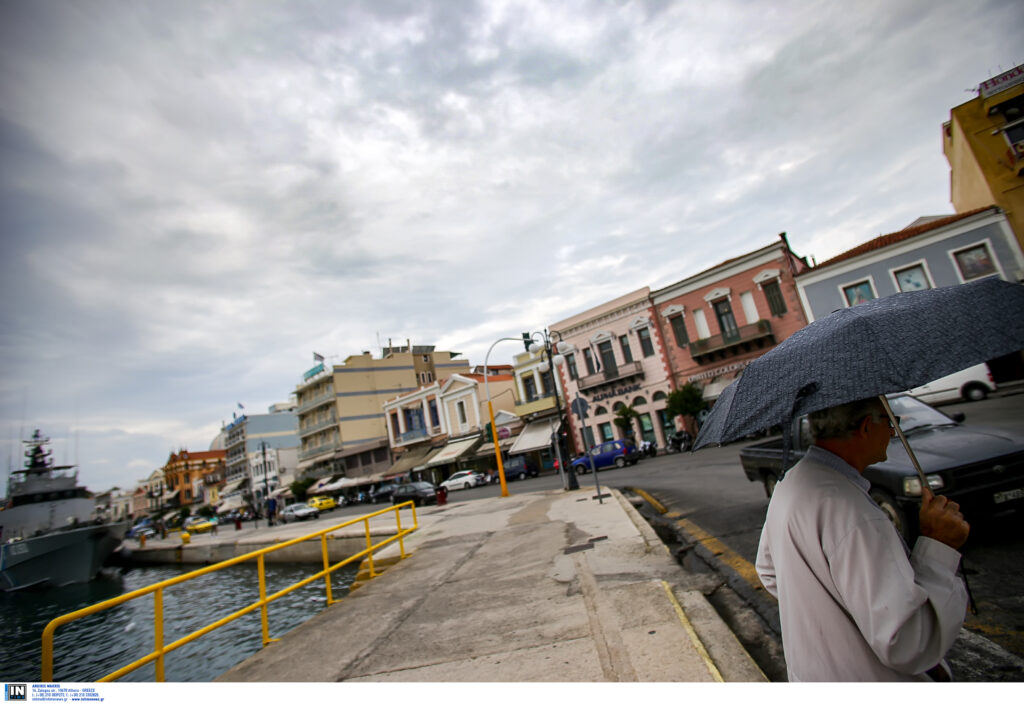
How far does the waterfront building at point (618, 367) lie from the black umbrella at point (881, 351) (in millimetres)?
26825

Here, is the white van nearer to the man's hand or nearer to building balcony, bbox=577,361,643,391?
building balcony, bbox=577,361,643,391

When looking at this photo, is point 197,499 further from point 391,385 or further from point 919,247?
point 919,247

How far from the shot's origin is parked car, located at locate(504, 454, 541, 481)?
103ft

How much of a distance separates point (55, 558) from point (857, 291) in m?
36.9

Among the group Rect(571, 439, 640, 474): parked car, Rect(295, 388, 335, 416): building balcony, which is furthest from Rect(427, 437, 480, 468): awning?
Rect(295, 388, 335, 416): building balcony

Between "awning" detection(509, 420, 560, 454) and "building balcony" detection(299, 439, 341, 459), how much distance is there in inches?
975

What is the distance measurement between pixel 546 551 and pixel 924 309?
20.4 feet

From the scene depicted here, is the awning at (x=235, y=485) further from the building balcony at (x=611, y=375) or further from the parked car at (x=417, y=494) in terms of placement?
the building balcony at (x=611, y=375)

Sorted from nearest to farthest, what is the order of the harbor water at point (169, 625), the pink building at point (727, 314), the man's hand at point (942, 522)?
the man's hand at point (942, 522), the harbor water at point (169, 625), the pink building at point (727, 314)

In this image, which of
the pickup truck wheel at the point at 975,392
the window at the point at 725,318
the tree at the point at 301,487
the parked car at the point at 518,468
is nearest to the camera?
the pickup truck wheel at the point at 975,392

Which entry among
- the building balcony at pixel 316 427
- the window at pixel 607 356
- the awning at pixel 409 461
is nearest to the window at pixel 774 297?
the window at pixel 607 356

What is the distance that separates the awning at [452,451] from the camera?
3612 cm

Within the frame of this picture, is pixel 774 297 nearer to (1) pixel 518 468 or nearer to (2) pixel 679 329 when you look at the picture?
(2) pixel 679 329

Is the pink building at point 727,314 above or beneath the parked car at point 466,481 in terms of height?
above
